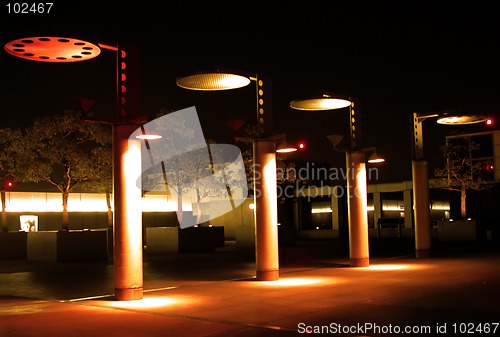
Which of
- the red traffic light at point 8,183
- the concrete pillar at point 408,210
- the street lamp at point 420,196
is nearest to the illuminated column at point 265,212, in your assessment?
the street lamp at point 420,196

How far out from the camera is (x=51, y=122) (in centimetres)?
2962

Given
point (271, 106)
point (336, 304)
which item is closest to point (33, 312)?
point (336, 304)

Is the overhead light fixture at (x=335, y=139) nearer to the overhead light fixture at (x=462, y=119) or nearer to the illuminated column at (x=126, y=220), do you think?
the overhead light fixture at (x=462, y=119)

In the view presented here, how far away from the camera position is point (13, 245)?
31344 millimetres

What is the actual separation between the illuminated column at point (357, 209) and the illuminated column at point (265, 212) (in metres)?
4.37

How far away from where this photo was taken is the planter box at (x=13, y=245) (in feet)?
103

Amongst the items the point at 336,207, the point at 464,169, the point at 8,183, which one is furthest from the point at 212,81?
the point at 336,207

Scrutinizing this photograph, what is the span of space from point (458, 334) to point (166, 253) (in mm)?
25570

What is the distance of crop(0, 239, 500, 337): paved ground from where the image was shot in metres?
9.75

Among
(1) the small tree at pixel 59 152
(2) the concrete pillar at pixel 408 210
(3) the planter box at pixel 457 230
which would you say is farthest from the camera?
(2) the concrete pillar at pixel 408 210

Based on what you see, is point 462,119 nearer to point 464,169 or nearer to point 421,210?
point 421,210

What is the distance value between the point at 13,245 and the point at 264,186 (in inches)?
745

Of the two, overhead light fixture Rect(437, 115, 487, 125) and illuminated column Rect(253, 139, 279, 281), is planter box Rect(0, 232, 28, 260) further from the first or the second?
overhead light fixture Rect(437, 115, 487, 125)

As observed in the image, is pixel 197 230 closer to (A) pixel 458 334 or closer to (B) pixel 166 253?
(B) pixel 166 253
